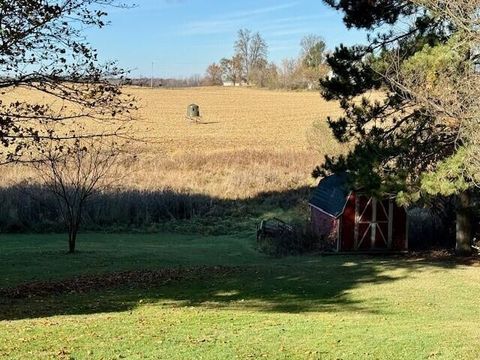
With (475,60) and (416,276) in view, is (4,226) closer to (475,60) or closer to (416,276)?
(416,276)

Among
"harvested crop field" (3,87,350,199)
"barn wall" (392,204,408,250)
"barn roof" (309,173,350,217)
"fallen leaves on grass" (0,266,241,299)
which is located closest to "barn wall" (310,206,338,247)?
"barn roof" (309,173,350,217)

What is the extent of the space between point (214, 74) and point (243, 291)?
4573 inches

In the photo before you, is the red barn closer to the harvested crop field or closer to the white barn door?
the white barn door

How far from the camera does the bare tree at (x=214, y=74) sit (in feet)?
416

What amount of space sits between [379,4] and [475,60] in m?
4.91

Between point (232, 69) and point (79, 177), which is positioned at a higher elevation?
point (232, 69)

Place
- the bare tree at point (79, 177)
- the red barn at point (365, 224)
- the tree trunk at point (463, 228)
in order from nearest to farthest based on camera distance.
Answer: the tree trunk at point (463, 228) → the bare tree at point (79, 177) → the red barn at point (365, 224)

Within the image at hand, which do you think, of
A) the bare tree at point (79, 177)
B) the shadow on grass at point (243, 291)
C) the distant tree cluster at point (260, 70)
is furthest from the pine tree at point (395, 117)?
the distant tree cluster at point (260, 70)

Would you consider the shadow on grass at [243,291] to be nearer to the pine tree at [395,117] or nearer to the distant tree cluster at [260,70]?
the pine tree at [395,117]

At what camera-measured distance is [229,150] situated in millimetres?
44750

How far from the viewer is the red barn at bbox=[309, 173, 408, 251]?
2292cm

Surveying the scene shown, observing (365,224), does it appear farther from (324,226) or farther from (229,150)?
(229,150)

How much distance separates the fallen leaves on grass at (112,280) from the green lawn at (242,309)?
1.68 feet

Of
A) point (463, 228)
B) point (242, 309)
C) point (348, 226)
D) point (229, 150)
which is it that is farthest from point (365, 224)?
point (229, 150)
